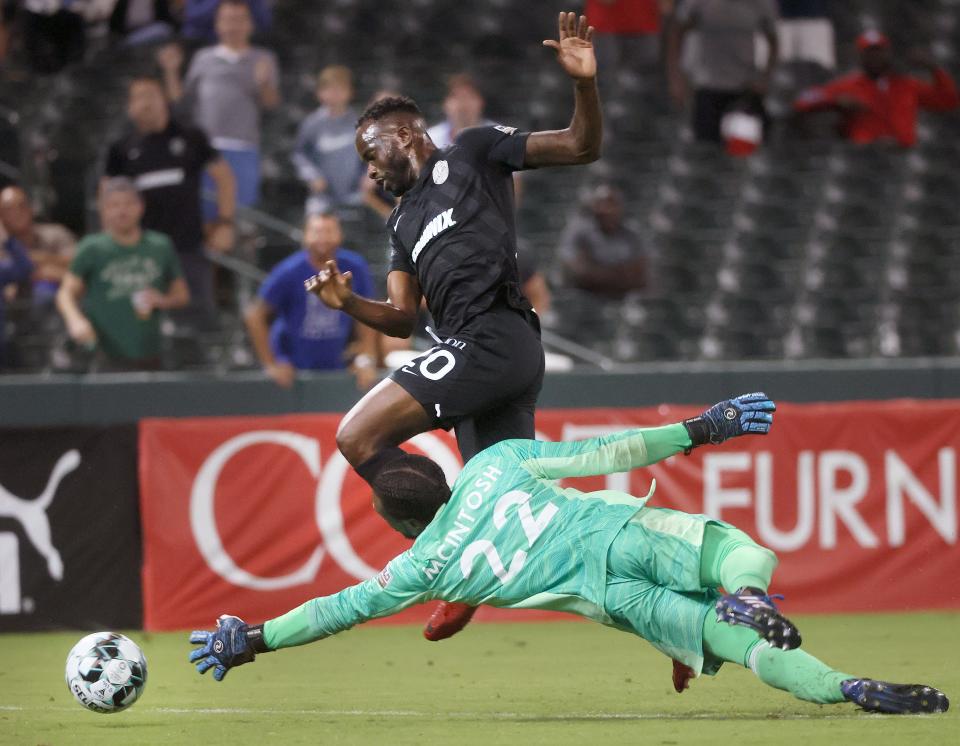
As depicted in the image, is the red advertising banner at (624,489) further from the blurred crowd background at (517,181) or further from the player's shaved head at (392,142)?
the player's shaved head at (392,142)

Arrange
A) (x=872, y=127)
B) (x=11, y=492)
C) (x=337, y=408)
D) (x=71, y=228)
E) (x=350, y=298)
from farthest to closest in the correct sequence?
(x=872, y=127), (x=71, y=228), (x=337, y=408), (x=11, y=492), (x=350, y=298)

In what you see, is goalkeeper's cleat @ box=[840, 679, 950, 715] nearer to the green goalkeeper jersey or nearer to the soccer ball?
the green goalkeeper jersey

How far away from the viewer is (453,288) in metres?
7.20

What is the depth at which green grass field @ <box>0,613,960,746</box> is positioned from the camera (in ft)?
19.9

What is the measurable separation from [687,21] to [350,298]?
910 cm

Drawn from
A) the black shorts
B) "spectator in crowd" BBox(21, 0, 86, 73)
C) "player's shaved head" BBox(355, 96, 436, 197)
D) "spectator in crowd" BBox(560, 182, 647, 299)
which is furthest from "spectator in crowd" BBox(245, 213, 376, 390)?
"spectator in crowd" BBox(21, 0, 86, 73)

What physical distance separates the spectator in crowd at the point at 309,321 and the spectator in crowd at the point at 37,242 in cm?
175

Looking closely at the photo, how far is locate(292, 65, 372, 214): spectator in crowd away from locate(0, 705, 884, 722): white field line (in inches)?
269

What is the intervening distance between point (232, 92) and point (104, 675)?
7.81 meters

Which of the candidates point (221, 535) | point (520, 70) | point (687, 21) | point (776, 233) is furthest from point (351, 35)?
point (221, 535)

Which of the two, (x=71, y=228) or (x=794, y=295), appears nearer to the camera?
(x=71, y=228)

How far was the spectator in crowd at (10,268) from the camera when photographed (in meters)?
12.1

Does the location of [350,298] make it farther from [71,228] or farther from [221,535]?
[71,228]

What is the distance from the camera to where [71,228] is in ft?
43.1
